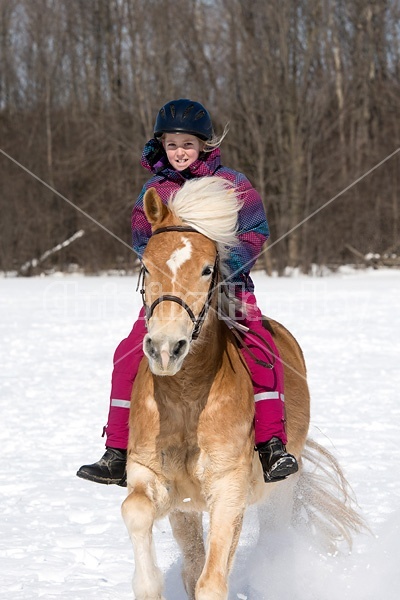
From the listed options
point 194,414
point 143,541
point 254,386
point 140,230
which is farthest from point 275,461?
point 140,230

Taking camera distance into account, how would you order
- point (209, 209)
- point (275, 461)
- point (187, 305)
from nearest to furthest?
point (187, 305) < point (209, 209) < point (275, 461)

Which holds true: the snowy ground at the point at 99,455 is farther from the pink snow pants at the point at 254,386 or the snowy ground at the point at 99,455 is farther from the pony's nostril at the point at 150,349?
the pony's nostril at the point at 150,349

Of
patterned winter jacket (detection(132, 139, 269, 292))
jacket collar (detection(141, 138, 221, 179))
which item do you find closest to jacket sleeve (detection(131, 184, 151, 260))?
patterned winter jacket (detection(132, 139, 269, 292))

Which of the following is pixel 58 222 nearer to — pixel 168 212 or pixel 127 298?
pixel 127 298

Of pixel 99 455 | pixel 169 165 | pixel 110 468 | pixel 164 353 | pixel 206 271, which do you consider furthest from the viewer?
pixel 99 455

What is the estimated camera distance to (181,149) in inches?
146

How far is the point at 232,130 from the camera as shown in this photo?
1147 inches

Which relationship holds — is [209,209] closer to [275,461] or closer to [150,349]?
[150,349]

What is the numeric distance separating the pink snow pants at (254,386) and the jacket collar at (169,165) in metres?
0.62

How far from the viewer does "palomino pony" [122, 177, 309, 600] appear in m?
2.92

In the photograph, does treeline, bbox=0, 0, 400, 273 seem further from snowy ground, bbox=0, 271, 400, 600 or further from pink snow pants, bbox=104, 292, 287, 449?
pink snow pants, bbox=104, 292, 287, 449

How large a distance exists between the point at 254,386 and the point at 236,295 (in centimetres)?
44

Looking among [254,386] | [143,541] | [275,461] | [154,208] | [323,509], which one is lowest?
[323,509]

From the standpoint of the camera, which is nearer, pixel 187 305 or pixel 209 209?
pixel 187 305
